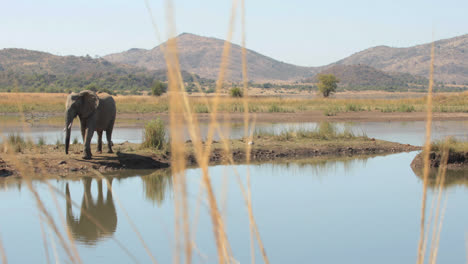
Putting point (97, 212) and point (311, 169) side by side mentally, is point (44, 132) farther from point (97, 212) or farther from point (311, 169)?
point (97, 212)

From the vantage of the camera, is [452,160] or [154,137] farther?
[154,137]

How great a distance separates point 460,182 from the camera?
12.8 meters

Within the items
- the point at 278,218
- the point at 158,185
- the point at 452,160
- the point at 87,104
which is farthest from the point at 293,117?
the point at 278,218

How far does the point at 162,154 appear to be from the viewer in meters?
15.8

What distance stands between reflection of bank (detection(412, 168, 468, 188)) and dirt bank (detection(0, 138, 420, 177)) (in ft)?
12.5

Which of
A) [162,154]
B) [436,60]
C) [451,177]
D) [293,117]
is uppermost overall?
[436,60]

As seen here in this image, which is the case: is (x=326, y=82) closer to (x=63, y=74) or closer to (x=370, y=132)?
(x=370, y=132)

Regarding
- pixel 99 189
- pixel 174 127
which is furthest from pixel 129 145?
pixel 174 127

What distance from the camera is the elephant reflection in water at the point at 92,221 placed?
838 centimetres

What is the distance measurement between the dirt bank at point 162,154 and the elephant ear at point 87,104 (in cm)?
123

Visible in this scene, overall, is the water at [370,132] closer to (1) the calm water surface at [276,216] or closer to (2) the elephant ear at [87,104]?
(2) the elephant ear at [87,104]

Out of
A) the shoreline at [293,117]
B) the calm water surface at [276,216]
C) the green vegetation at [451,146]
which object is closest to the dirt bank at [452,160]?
the green vegetation at [451,146]

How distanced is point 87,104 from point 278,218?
6646 mm

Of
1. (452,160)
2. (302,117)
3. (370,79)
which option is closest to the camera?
(452,160)
